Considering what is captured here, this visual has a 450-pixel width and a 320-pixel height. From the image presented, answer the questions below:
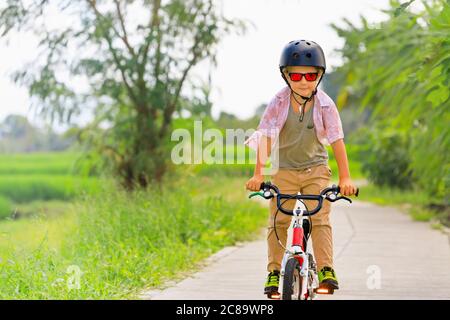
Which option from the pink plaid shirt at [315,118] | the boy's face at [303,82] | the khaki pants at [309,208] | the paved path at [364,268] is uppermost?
the boy's face at [303,82]

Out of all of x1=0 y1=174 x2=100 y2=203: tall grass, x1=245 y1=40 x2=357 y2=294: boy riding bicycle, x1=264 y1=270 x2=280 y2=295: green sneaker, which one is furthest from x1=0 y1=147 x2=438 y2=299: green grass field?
x1=0 y1=174 x2=100 y2=203: tall grass

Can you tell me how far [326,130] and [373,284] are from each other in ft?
9.06

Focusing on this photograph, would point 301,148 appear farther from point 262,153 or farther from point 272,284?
point 272,284

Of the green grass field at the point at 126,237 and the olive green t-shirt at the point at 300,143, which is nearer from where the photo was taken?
the olive green t-shirt at the point at 300,143

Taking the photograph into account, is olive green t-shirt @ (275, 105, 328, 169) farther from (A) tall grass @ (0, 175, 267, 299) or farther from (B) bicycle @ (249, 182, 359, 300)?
(A) tall grass @ (0, 175, 267, 299)

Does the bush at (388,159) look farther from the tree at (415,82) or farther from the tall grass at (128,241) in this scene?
the tall grass at (128,241)

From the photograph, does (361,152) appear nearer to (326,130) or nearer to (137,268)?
(137,268)

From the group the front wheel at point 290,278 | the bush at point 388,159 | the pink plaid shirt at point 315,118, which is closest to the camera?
the front wheel at point 290,278

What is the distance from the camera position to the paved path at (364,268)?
906 centimetres

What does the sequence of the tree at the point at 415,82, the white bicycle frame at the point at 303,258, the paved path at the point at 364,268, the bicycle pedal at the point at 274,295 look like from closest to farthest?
the white bicycle frame at the point at 303,258, the bicycle pedal at the point at 274,295, the paved path at the point at 364,268, the tree at the point at 415,82

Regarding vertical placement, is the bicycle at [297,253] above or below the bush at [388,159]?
below

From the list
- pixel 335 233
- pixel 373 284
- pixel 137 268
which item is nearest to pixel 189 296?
pixel 137 268

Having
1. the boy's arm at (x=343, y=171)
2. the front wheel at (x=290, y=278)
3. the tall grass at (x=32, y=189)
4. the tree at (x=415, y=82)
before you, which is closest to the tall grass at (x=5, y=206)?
the tall grass at (x=32, y=189)

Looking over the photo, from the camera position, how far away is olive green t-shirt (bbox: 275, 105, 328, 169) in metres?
→ 7.27
